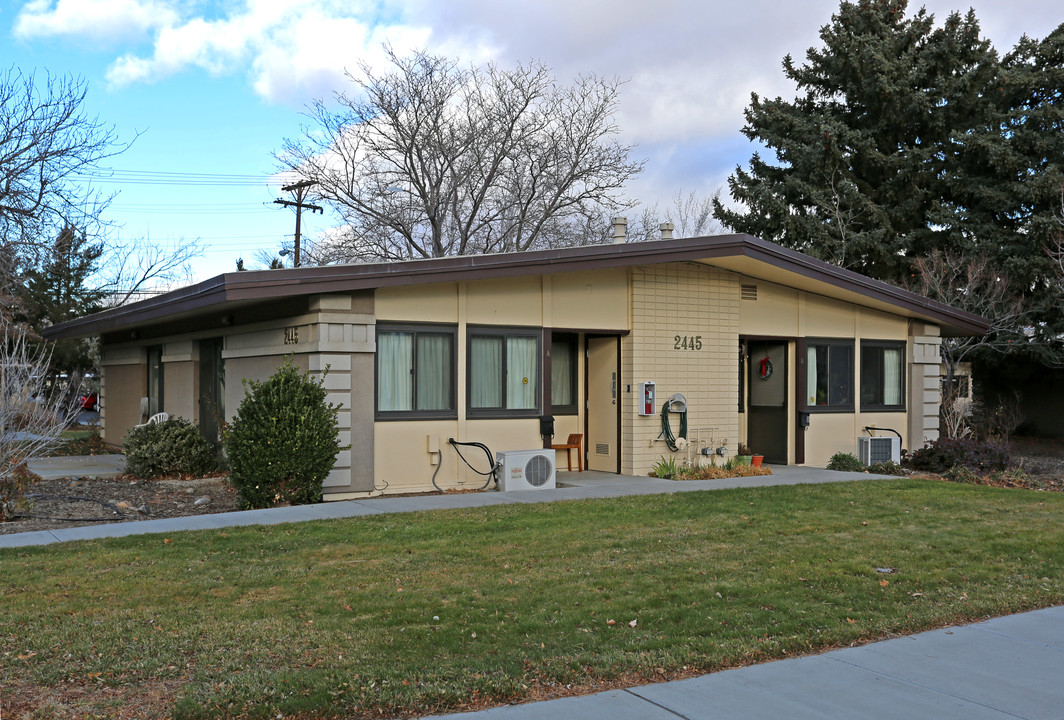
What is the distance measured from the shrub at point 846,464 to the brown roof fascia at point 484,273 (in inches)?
118

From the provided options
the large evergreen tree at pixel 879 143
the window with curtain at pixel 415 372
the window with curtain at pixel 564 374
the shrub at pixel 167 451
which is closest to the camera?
the window with curtain at pixel 415 372

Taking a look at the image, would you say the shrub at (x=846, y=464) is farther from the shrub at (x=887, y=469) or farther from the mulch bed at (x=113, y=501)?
the mulch bed at (x=113, y=501)

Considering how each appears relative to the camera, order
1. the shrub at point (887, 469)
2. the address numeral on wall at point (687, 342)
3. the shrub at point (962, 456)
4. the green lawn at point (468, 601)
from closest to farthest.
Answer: the green lawn at point (468, 601)
the address numeral on wall at point (687, 342)
the shrub at point (962, 456)
the shrub at point (887, 469)

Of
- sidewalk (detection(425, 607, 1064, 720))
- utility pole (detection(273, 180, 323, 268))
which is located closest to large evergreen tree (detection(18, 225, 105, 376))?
utility pole (detection(273, 180, 323, 268))

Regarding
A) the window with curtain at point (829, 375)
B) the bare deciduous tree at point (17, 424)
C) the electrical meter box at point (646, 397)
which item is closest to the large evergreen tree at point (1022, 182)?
the window with curtain at point (829, 375)

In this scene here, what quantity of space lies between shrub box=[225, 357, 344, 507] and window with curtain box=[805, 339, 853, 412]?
31.8ft

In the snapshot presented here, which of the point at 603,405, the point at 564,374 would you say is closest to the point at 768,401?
the point at 603,405

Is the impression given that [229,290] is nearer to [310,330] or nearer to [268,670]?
[310,330]

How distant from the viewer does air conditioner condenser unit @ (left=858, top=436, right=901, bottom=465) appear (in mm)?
17359

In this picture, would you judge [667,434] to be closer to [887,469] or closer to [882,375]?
[887,469]

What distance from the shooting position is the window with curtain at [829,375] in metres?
17.5

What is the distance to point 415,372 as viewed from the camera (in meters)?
13.2

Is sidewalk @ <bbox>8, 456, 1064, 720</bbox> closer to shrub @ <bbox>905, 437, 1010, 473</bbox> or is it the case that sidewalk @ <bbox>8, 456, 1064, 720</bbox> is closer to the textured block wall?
the textured block wall

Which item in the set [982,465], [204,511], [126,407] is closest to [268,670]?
[204,511]
